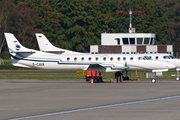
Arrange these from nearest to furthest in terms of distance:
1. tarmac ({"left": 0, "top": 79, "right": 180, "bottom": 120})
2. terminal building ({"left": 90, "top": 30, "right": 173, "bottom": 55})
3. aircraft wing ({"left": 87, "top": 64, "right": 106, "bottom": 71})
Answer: tarmac ({"left": 0, "top": 79, "right": 180, "bottom": 120}), aircraft wing ({"left": 87, "top": 64, "right": 106, "bottom": 71}), terminal building ({"left": 90, "top": 30, "right": 173, "bottom": 55})

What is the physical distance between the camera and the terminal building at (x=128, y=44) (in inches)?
2569

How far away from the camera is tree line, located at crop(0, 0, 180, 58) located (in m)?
92.8

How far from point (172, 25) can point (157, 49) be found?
1898 inches

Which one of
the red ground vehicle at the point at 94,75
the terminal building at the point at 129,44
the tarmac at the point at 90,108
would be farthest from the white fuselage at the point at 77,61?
the terminal building at the point at 129,44

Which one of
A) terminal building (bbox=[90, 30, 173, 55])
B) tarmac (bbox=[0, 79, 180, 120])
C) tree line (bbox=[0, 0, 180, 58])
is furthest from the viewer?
tree line (bbox=[0, 0, 180, 58])

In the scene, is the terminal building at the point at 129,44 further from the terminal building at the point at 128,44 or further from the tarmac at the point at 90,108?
the tarmac at the point at 90,108

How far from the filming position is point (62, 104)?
17.7 metres

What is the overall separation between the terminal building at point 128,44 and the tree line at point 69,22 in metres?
28.1

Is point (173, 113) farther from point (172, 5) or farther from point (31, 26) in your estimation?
point (172, 5)

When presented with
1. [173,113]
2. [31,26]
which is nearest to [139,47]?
[31,26]

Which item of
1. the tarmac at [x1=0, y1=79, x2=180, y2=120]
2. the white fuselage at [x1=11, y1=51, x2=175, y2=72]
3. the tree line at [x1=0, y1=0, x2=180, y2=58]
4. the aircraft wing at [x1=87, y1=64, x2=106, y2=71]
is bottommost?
the tarmac at [x1=0, y1=79, x2=180, y2=120]

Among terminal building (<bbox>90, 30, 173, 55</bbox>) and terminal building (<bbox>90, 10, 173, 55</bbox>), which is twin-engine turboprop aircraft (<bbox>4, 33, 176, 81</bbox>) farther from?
terminal building (<bbox>90, 10, 173, 55</bbox>)

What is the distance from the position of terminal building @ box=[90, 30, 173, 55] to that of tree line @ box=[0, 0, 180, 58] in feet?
92.1

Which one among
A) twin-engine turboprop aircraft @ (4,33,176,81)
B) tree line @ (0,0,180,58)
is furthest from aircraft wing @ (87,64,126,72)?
tree line @ (0,0,180,58)
